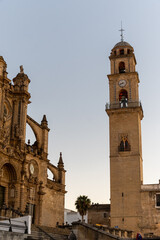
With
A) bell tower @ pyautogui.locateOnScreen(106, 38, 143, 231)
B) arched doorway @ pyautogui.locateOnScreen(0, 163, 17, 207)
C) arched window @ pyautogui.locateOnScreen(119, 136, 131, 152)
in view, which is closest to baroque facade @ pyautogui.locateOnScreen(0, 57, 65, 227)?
arched doorway @ pyautogui.locateOnScreen(0, 163, 17, 207)

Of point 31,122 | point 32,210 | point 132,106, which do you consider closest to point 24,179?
point 32,210

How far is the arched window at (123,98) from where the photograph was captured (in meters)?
49.0

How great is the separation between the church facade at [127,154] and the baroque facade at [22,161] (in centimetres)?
748

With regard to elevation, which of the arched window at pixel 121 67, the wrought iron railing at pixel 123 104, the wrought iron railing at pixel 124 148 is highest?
the arched window at pixel 121 67

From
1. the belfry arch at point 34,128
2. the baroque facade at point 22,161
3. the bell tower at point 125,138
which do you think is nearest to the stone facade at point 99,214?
the bell tower at point 125,138

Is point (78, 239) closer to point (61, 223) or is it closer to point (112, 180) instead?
point (61, 223)

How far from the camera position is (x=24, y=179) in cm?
3406

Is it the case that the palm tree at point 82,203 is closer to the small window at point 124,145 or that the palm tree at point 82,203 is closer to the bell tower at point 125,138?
the bell tower at point 125,138

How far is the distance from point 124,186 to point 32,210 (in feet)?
43.6

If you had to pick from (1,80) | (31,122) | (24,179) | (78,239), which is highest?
(1,80)

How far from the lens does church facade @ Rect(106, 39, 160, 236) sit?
140 ft

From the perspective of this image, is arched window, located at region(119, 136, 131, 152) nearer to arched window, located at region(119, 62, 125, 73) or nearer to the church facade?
the church facade

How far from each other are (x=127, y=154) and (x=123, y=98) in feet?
25.7

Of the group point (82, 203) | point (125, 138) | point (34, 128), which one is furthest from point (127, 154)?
point (34, 128)
